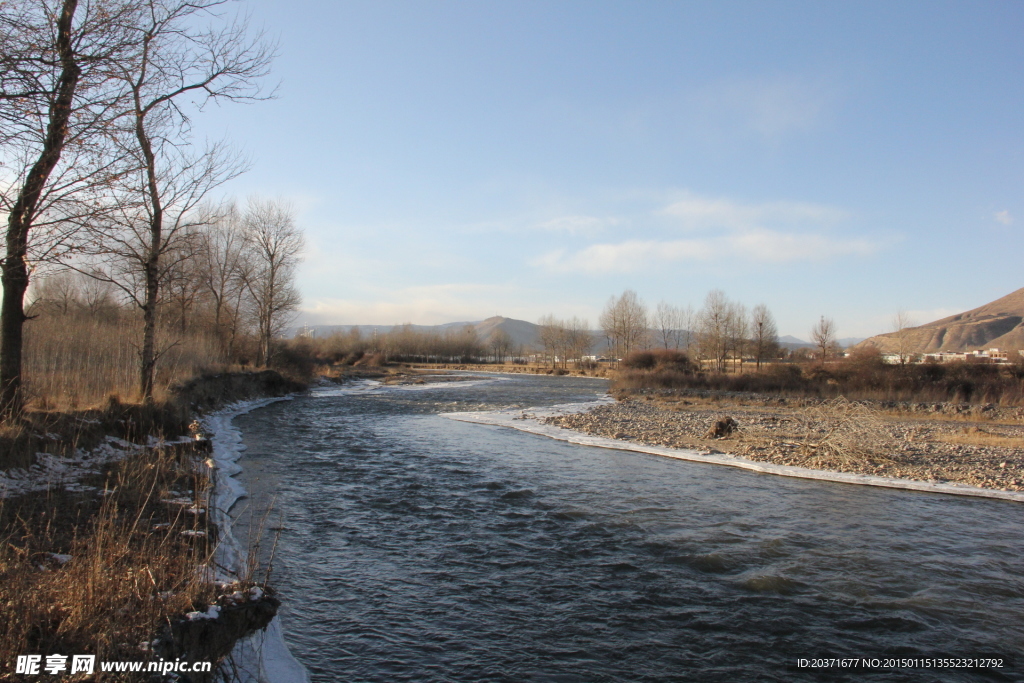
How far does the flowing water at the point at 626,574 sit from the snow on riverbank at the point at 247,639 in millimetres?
203

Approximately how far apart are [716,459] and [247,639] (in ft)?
42.7

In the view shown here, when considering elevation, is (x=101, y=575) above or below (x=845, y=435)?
above

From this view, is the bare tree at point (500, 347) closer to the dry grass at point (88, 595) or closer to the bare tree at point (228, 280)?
the bare tree at point (228, 280)

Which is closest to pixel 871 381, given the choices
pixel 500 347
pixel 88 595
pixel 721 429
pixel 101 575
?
pixel 721 429

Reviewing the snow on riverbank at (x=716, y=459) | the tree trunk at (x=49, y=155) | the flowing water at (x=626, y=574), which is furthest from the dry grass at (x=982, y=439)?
the tree trunk at (x=49, y=155)

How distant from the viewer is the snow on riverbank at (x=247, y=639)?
449 cm

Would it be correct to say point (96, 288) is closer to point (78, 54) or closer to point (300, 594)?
point (78, 54)

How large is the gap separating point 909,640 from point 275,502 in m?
9.23

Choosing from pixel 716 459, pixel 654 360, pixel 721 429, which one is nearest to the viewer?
pixel 716 459

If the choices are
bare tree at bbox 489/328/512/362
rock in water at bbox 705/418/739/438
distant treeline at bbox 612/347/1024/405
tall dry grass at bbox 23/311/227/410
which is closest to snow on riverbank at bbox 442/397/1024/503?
rock in water at bbox 705/418/739/438

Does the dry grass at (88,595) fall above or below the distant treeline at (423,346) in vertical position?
below

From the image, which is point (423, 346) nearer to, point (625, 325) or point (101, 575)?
point (625, 325)

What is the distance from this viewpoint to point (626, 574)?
713 cm

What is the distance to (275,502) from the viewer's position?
982cm
